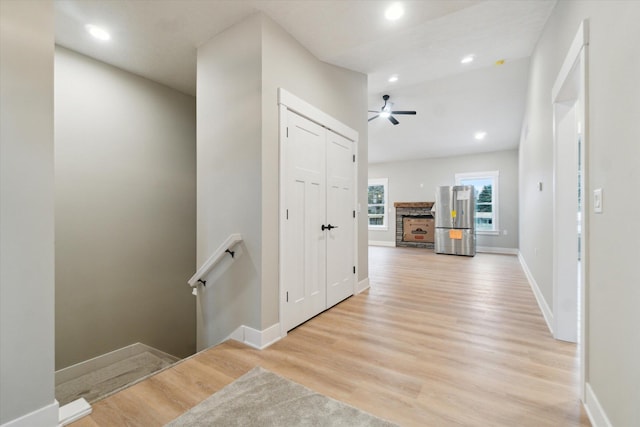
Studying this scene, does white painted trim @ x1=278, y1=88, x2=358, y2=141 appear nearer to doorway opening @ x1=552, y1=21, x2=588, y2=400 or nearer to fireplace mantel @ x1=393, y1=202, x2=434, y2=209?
Result: doorway opening @ x1=552, y1=21, x2=588, y2=400

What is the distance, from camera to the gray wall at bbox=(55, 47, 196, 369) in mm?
3023

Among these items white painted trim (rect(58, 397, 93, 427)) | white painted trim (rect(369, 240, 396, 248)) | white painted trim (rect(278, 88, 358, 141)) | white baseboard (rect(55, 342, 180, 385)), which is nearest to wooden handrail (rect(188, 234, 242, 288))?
white painted trim (rect(58, 397, 93, 427))

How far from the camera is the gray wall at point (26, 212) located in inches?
54.3

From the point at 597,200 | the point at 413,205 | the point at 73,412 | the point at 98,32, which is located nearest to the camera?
the point at 597,200

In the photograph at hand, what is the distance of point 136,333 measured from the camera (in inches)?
140

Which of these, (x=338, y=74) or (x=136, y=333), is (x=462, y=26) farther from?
(x=136, y=333)

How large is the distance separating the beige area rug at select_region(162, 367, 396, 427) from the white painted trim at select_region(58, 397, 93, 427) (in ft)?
1.77

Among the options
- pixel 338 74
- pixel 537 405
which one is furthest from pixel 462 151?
pixel 537 405

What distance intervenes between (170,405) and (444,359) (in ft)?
6.11

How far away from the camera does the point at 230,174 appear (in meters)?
2.56

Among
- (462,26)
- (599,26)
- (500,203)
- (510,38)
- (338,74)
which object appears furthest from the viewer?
(500,203)

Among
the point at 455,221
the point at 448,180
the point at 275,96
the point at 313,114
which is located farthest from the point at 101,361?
the point at 448,180

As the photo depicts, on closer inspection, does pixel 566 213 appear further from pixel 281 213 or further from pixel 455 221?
pixel 455 221

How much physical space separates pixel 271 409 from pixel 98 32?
11.7 ft
